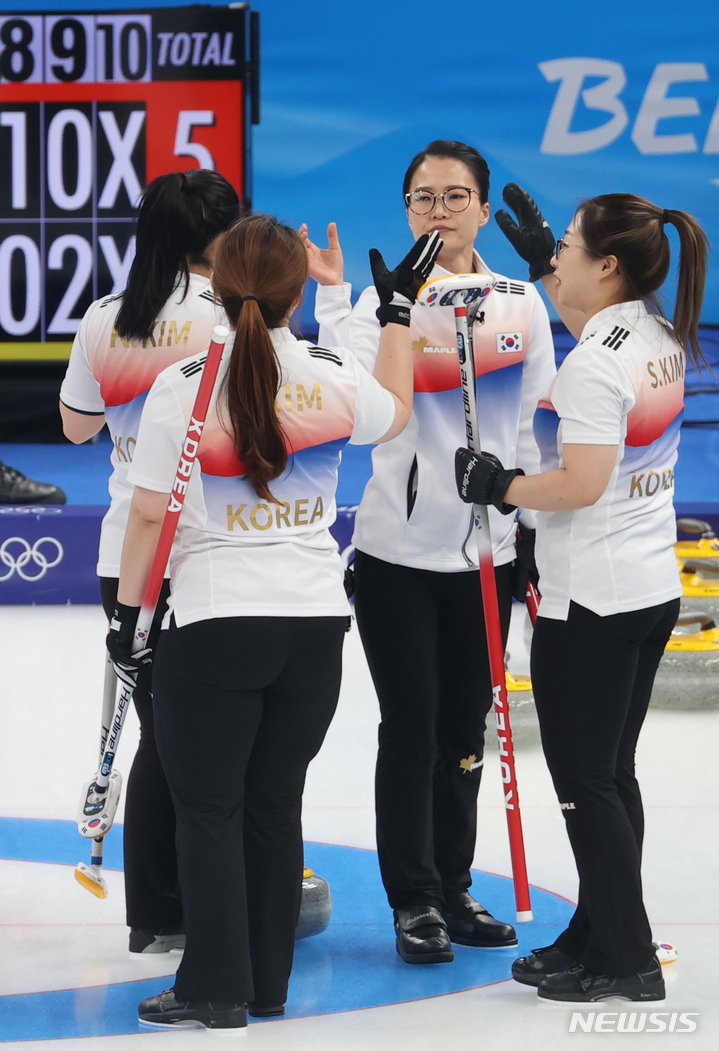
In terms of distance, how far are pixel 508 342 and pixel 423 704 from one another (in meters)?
0.81

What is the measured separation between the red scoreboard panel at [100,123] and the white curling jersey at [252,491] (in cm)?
598

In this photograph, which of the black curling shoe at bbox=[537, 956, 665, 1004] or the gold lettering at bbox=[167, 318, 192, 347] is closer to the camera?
the black curling shoe at bbox=[537, 956, 665, 1004]

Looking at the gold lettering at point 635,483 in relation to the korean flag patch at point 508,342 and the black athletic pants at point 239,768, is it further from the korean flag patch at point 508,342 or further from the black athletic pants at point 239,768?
the black athletic pants at point 239,768

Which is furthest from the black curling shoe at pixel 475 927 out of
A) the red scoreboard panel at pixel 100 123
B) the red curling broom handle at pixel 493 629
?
the red scoreboard panel at pixel 100 123

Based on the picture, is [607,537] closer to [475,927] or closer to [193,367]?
[193,367]

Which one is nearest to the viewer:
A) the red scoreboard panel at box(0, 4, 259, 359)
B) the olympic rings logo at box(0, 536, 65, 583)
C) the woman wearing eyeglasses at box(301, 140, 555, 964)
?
the woman wearing eyeglasses at box(301, 140, 555, 964)

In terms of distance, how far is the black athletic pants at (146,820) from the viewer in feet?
9.18

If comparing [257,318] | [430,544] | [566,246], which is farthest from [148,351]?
[566,246]

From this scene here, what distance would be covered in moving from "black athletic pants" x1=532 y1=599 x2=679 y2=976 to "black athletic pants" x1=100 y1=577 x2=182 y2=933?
813 mm

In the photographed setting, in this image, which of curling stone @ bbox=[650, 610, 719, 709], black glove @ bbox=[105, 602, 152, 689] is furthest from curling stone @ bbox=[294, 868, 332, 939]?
curling stone @ bbox=[650, 610, 719, 709]

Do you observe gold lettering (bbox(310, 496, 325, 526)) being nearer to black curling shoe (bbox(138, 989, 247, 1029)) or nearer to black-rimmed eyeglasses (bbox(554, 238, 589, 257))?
black-rimmed eyeglasses (bbox(554, 238, 589, 257))

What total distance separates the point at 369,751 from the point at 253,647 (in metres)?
2.27

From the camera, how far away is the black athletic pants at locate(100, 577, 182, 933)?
9.18ft

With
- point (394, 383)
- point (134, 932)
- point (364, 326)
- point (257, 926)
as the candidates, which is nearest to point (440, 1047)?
point (257, 926)
